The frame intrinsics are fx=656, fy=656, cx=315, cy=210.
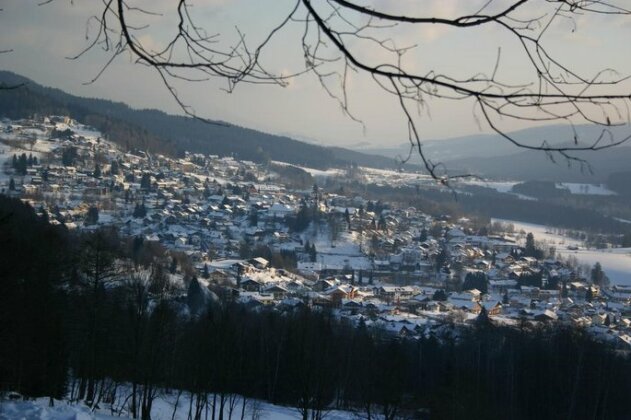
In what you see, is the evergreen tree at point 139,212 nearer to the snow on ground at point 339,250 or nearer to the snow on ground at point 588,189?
the snow on ground at point 339,250

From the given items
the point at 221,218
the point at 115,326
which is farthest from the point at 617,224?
the point at 115,326

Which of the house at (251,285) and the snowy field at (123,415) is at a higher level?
the snowy field at (123,415)

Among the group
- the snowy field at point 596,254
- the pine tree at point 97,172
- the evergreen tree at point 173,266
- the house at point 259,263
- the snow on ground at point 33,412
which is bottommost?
the house at point 259,263

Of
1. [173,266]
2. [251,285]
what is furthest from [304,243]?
[173,266]

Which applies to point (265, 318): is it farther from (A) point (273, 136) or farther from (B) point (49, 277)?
(A) point (273, 136)

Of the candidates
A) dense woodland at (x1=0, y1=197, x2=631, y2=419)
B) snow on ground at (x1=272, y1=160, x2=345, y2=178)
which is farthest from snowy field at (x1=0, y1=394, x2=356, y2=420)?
snow on ground at (x1=272, y1=160, x2=345, y2=178)

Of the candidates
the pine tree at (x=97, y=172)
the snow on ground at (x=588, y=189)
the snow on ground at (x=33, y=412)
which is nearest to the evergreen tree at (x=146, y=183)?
the pine tree at (x=97, y=172)

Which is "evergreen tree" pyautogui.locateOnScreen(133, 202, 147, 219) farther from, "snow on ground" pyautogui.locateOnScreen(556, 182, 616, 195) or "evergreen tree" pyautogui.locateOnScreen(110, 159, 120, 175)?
"snow on ground" pyautogui.locateOnScreen(556, 182, 616, 195)
